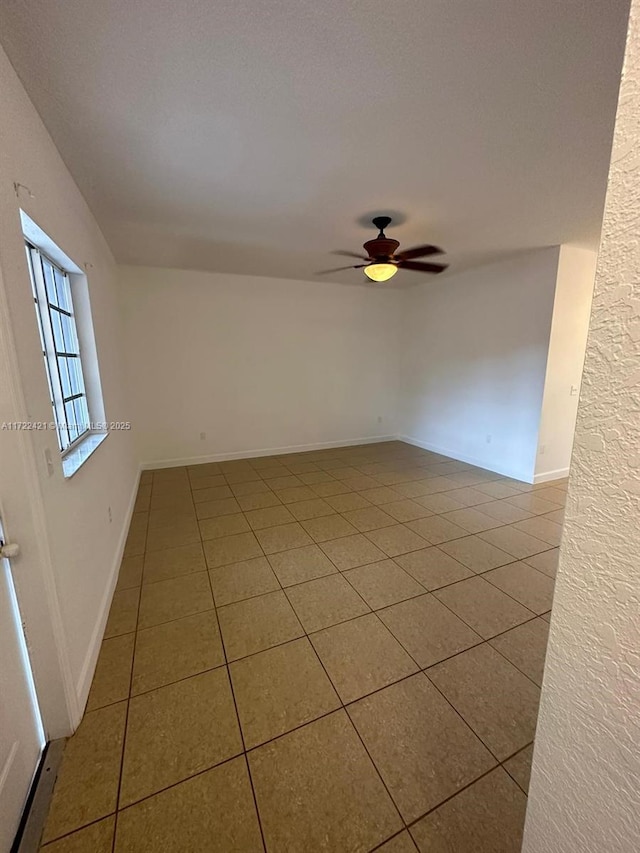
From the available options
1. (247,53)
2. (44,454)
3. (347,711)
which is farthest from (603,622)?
(247,53)

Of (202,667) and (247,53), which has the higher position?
(247,53)

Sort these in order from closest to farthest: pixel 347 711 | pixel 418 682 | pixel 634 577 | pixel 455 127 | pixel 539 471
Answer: pixel 634 577, pixel 347 711, pixel 418 682, pixel 455 127, pixel 539 471

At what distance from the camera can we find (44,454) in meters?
1.27

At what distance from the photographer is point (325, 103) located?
1.50 meters

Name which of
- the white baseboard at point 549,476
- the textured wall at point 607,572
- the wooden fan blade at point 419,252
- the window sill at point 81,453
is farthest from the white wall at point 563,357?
the window sill at point 81,453

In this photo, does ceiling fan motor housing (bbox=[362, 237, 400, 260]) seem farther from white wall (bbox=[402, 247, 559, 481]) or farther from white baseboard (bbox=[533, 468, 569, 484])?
white baseboard (bbox=[533, 468, 569, 484])

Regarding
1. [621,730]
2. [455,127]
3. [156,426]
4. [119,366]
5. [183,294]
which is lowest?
[156,426]

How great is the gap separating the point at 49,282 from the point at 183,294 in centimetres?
253

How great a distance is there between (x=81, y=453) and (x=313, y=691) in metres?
1.65

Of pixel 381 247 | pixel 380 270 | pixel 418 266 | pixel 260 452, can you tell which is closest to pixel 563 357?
pixel 418 266

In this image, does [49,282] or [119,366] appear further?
[119,366]

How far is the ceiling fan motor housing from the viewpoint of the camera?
2.66 meters

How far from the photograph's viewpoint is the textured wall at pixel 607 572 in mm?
449

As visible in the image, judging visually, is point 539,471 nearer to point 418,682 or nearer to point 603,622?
point 418,682
